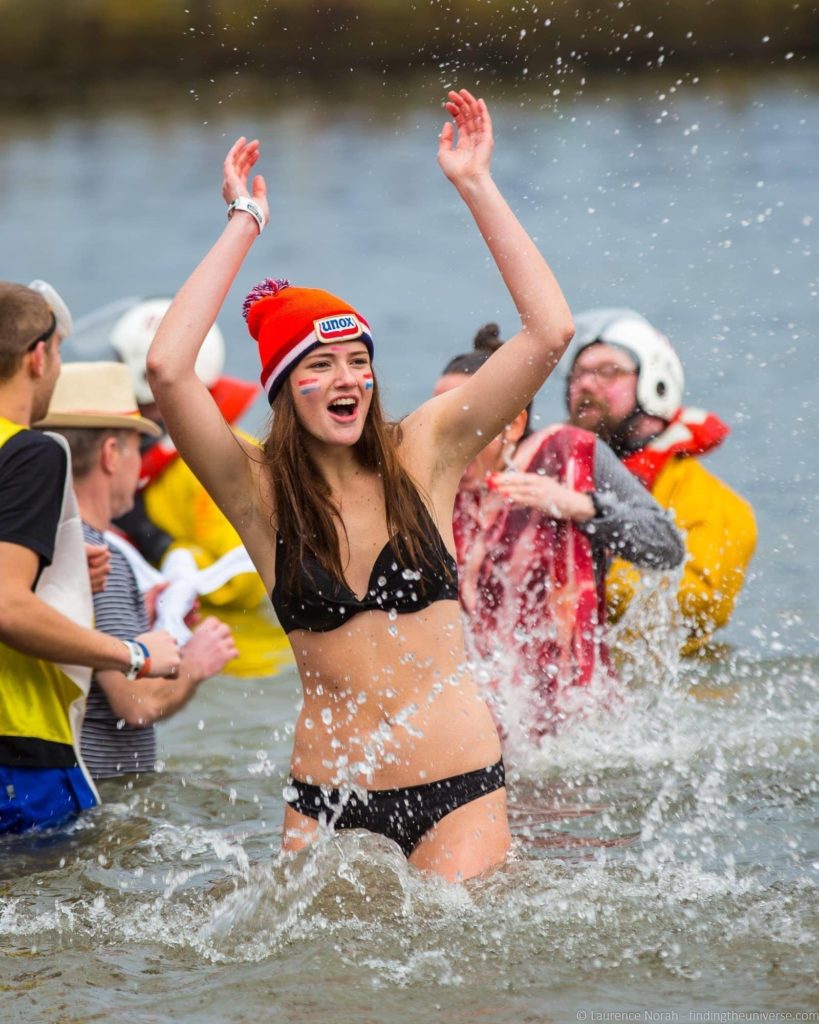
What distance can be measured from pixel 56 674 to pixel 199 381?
1486 mm

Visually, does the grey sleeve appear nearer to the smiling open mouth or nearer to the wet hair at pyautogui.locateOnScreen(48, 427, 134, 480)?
the wet hair at pyautogui.locateOnScreen(48, 427, 134, 480)

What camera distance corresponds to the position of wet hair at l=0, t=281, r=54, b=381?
5461mm

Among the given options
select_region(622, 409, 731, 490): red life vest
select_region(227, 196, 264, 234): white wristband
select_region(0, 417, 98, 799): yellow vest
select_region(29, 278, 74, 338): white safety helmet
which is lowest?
select_region(0, 417, 98, 799): yellow vest

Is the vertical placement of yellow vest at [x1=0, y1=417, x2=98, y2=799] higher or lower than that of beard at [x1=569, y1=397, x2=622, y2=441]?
lower

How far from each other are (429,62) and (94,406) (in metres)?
39.1

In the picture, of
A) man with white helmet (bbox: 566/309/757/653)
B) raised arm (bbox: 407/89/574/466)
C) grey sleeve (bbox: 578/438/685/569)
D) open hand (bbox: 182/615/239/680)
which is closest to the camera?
raised arm (bbox: 407/89/574/466)

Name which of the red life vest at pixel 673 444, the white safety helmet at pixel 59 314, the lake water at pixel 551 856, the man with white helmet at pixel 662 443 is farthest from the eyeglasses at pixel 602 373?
the white safety helmet at pixel 59 314

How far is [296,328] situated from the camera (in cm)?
461

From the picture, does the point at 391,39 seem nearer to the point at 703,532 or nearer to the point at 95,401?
the point at 703,532

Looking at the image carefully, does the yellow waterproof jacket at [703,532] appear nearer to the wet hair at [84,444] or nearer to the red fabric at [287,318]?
the wet hair at [84,444]

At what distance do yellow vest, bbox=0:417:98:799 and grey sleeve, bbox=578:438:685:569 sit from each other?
74.3 inches

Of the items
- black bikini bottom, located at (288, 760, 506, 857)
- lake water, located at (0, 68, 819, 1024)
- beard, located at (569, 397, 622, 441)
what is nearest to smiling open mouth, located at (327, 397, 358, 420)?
black bikini bottom, located at (288, 760, 506, 857)

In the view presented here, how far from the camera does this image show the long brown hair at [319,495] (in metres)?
4.56

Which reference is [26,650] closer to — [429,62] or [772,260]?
[772,260]
